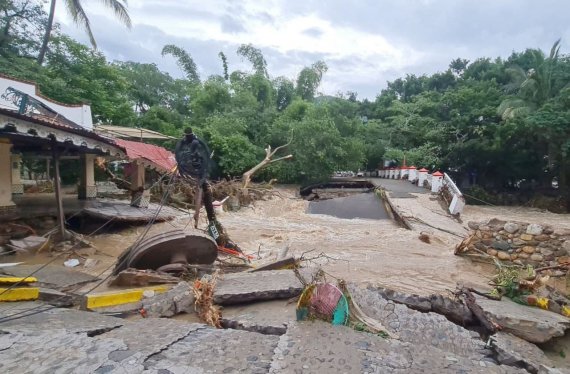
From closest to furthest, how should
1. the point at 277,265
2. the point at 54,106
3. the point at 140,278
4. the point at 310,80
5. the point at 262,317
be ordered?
the point at 262,317 < the point at 140,278 < the point at 277,265 < the point at 54,106 < the point at 310,80

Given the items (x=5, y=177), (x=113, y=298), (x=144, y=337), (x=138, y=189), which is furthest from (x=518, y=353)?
(x=138, y=189)

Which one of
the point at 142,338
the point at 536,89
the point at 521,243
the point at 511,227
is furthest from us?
the point at 536,89

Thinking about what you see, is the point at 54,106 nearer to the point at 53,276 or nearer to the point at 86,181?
the point at 86,181

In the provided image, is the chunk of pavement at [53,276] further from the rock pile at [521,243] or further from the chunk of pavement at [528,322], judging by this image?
the rock pile at [521,243]

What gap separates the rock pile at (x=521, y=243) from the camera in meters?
7.79

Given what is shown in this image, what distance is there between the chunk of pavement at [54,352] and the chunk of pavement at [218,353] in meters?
0.47

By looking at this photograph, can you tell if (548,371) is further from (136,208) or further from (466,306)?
(136,208)

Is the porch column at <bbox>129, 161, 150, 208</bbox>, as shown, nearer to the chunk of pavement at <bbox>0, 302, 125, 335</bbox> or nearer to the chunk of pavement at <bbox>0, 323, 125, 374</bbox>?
the chunk of pavement at <bbox>0, 302, 125, 335</bbox>

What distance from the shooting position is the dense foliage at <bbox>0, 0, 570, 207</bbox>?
718 inches

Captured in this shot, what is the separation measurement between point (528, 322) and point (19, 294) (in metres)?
6.61

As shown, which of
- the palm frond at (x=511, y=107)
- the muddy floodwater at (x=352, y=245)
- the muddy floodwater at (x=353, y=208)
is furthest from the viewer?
the palm frond at (x=511, y=107)

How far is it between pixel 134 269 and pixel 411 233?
30.7 feet

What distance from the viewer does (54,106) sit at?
45.6 feet

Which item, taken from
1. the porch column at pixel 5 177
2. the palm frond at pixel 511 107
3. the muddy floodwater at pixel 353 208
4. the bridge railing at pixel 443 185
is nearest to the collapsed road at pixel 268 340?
the porch column at pixel 5 177
